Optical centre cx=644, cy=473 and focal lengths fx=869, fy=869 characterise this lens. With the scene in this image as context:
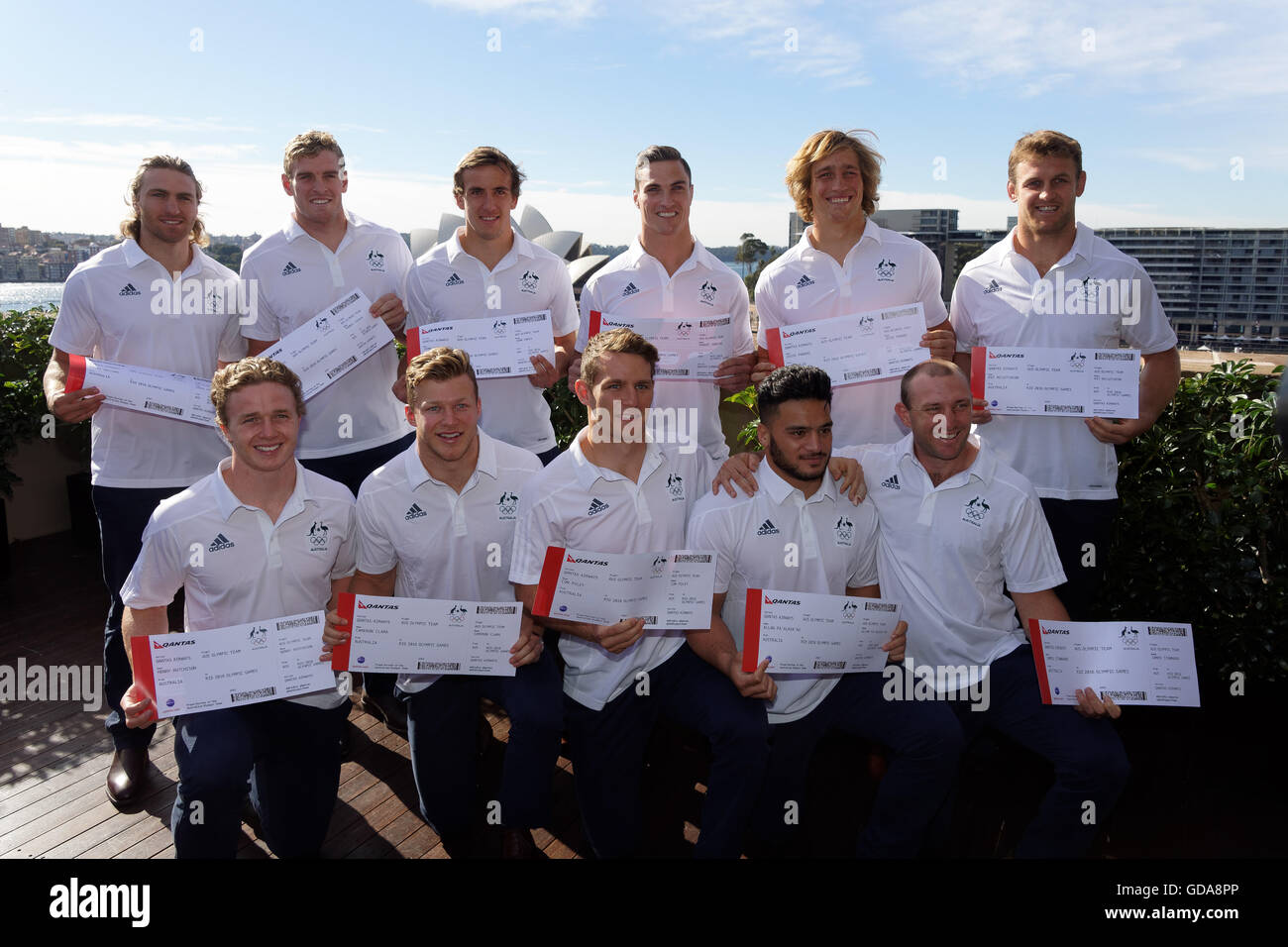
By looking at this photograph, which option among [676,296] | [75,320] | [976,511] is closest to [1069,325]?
[976,511]

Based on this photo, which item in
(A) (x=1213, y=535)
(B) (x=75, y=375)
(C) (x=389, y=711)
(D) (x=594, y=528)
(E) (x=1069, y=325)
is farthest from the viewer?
(C) (x=389, y=711)

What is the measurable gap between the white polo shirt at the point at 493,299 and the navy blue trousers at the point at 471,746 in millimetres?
1290

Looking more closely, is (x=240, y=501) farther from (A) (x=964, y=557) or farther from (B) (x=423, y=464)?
(A) (x=964, y=557)

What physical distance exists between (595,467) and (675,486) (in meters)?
0.35

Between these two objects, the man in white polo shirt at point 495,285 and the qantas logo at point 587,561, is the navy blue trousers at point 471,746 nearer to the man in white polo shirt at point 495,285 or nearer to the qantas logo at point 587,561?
the qantas logo at point 587,561

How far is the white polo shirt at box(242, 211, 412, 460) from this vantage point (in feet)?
14.1

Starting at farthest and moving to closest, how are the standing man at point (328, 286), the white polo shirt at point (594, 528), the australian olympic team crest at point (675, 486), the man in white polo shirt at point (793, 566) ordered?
the standing man at point (328, 286) → the australian olympic team crest at point (675, 486) → the white polo shirt at point (594, 528) → the man in white polo shirt at point (793, 566)

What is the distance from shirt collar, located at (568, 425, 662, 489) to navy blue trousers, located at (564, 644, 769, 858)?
784 mm

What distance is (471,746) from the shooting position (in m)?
3.62

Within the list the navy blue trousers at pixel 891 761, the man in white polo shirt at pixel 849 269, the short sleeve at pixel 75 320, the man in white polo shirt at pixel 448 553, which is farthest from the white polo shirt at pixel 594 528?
the short sleeve at pixel 75 320

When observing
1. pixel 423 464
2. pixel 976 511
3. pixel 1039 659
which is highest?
pixel 423 464

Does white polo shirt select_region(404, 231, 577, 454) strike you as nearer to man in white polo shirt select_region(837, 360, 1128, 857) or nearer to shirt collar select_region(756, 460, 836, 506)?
shirt collar select_region(756, 460, 836, 506)

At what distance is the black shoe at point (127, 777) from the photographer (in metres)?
3.85

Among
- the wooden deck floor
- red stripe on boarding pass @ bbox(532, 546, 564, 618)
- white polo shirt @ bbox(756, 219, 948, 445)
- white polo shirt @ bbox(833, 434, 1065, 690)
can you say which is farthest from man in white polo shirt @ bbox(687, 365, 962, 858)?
the wooden deck floor
